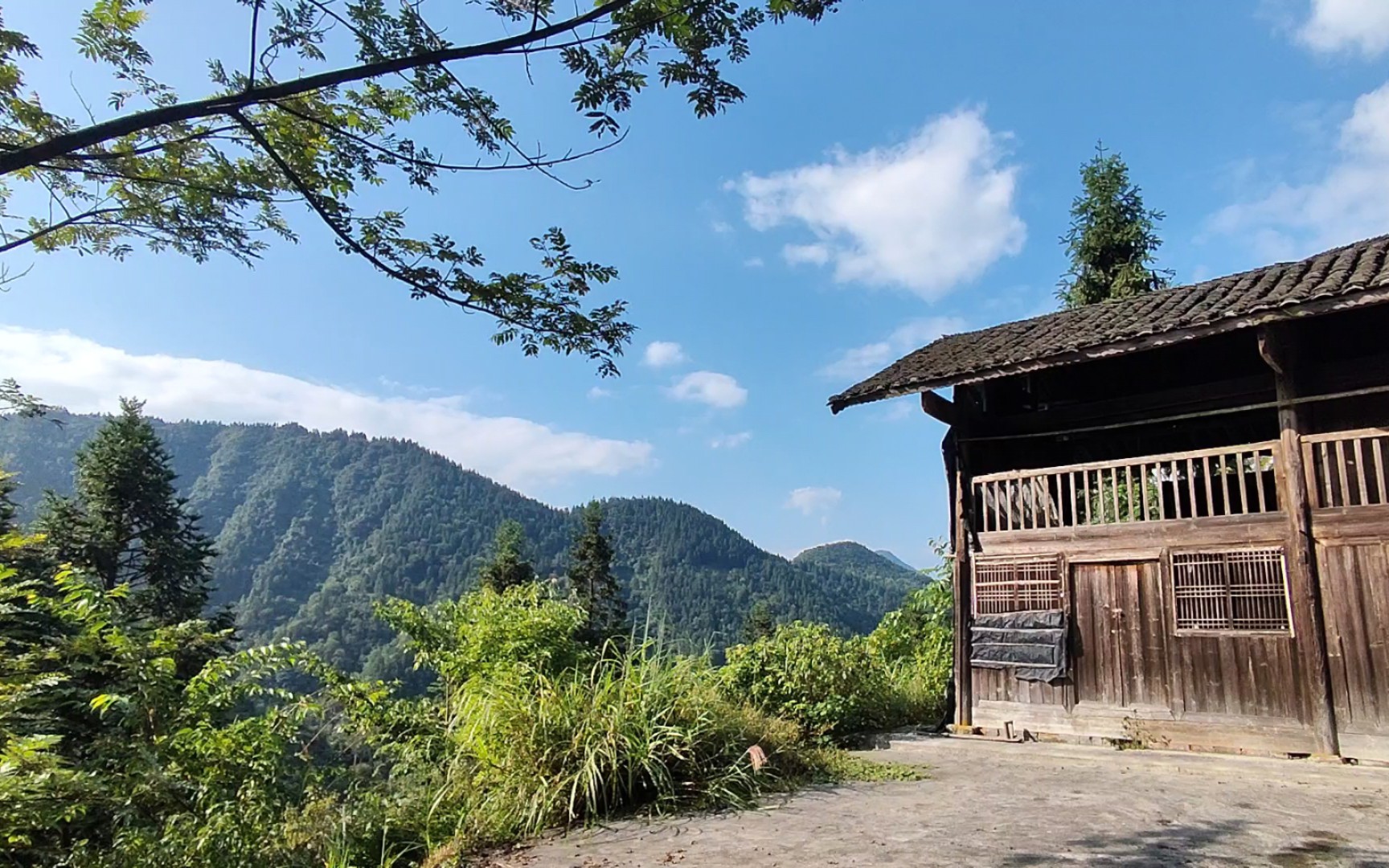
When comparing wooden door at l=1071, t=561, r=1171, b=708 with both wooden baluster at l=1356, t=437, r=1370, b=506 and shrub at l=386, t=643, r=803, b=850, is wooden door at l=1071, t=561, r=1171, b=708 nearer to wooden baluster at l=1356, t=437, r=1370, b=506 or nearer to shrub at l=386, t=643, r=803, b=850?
wooden baluster at l=1356, t=437, r=1370, b=506

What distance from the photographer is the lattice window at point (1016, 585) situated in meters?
8.35

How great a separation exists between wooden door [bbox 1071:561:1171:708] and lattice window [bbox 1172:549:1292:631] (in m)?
0.21

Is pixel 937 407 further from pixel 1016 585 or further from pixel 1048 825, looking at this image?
pixel 1048 825

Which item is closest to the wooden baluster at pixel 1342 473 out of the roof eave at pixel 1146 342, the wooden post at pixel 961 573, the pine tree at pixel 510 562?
the roof eave at pixel 1146 342

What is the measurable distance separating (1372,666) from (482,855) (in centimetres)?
698

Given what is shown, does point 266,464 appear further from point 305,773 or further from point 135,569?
point 305,773

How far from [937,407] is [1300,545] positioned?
3513 mm

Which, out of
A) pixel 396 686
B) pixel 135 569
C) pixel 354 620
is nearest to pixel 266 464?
pixel 354 620

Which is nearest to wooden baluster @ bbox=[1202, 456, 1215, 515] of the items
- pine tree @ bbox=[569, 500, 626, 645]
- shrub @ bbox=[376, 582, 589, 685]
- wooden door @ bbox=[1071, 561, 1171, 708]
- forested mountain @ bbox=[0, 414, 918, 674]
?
wooden door @ bbox=[1071, 561, 1171, 708]

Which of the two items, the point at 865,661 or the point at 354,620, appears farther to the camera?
the point at 354,620

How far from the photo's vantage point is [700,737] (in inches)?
232

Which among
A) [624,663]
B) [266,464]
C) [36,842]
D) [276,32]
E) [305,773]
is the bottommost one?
[36,842]

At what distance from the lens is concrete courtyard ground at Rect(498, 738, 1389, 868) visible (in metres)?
4.14

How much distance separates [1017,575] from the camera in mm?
8609
